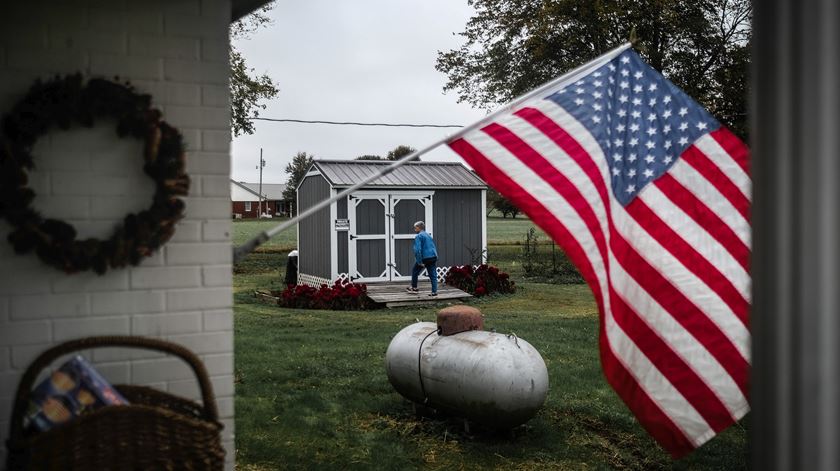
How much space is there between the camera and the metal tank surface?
572 cm

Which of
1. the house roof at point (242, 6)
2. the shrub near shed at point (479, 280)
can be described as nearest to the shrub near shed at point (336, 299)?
the shrub near shed at point (479, 280)

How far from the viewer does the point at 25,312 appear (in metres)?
3.15

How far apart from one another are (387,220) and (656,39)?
907cm

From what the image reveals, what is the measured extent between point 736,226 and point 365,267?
1378 centimetres

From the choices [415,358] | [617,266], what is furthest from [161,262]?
[415,358]

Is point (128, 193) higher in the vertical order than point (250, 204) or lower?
lower

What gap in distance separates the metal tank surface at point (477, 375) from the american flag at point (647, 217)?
7.08 ft

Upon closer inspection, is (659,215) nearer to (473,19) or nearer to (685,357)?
(685,357)

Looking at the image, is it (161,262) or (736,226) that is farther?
(736,226)

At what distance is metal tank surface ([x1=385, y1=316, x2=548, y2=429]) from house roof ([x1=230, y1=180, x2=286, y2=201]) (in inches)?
3478

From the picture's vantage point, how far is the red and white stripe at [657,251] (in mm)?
3525

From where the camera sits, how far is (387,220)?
17.3 m

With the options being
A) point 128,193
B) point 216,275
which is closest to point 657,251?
point 216,275

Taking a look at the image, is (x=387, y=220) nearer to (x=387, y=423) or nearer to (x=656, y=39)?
(x=656, y=39)
